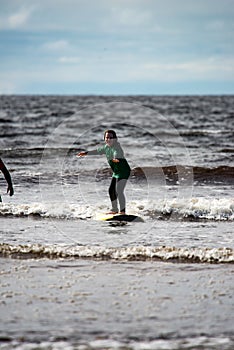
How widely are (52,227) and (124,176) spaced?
6.02 ft

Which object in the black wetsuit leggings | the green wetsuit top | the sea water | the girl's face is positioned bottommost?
the sea water

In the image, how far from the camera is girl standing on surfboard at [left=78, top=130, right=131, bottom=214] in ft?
38.5

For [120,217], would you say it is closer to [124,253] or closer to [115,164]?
[115,164]

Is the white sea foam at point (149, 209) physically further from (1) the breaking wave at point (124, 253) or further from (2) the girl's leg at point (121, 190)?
(1) the breaking wave at point (124, 253)

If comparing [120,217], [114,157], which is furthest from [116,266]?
[114,157]

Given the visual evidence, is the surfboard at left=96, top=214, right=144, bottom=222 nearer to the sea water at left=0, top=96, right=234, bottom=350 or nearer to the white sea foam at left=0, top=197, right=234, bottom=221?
the sea water at left=0, top=96, right=234, bottom=350

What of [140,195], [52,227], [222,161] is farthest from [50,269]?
[222,161]

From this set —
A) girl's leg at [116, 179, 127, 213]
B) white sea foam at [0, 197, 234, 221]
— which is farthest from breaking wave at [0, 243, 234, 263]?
white sea foam at [0, 197, 234, 221]

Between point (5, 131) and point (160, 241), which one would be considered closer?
point (160, 241)

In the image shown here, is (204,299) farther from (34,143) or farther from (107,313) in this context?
(34,143)

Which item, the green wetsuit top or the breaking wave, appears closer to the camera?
the breaking wave

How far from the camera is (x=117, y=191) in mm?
12078

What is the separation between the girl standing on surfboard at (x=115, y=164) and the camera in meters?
11.7

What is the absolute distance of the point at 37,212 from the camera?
12594 millimetres
